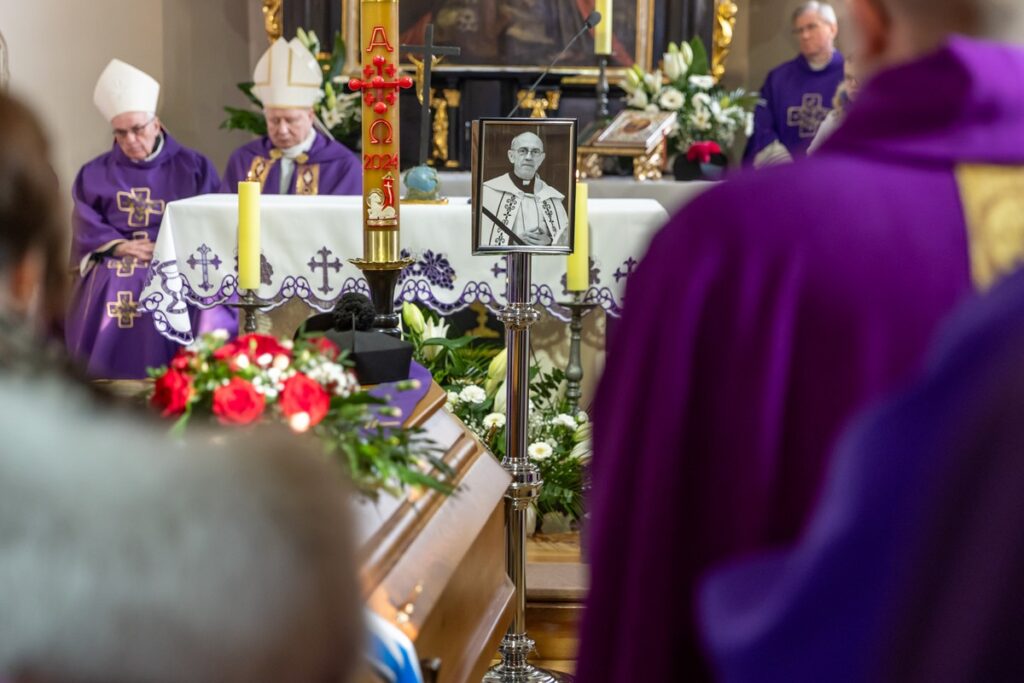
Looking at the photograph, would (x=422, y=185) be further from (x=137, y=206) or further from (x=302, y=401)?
(x=302, y=401)

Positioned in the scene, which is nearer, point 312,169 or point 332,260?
point 332,260

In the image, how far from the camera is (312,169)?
6.42m

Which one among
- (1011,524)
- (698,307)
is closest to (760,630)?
(1011,524)

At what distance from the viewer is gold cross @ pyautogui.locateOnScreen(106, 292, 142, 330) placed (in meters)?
5.98

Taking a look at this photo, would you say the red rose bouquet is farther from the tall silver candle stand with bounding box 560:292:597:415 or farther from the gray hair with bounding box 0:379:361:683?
the tall silver candle stand with bounding box 560:292:597:415

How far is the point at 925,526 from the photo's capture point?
85cm

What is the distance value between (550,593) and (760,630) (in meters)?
2.72

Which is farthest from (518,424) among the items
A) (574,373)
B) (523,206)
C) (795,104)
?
(795,104)

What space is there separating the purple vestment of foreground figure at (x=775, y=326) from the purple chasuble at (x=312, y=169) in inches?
194

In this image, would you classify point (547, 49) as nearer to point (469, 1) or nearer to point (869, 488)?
point (469, 1)

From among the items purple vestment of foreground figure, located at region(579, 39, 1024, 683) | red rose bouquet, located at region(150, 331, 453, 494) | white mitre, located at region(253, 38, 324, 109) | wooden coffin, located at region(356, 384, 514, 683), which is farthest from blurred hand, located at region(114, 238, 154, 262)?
purple vestment of foreground figure, located at region(579, 39, 1024, 683)

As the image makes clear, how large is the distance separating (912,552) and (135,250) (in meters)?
5.61

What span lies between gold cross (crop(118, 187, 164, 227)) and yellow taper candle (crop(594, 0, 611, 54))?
2966 mm

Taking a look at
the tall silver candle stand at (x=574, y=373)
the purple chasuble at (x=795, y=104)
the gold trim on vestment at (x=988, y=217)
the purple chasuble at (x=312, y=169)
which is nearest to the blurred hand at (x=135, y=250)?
the purple chasuble at (x=312, y=169)
